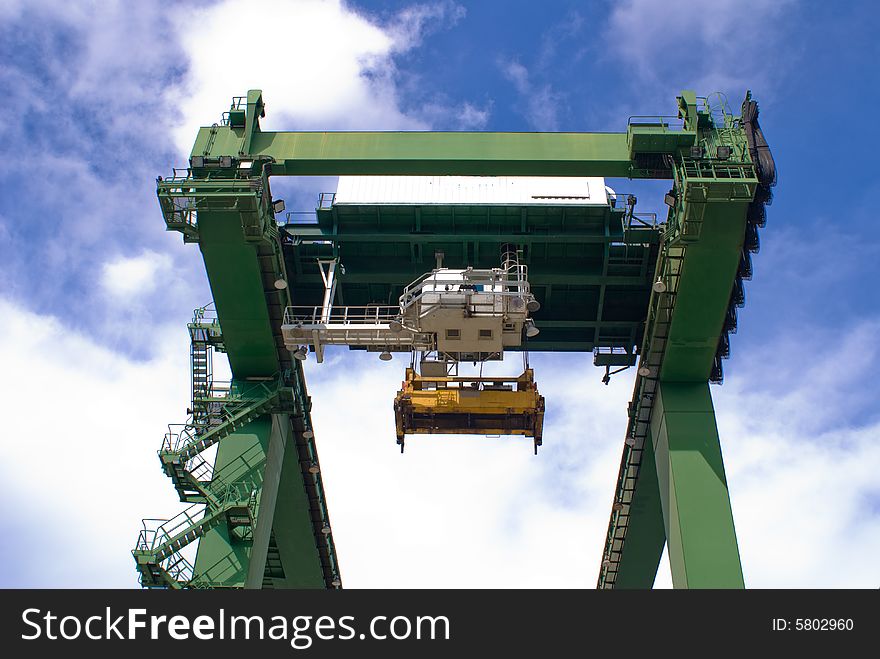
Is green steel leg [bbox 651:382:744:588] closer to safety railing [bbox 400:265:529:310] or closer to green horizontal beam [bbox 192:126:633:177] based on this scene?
safety railing [bbox 400:265:529:310]

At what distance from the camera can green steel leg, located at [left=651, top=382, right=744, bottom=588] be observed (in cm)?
2409

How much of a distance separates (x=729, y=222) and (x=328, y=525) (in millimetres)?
16816

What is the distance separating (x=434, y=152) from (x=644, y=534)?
584 inches

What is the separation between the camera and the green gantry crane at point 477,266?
945 inches

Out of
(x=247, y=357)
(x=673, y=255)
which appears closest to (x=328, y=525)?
(x=247, y=357)

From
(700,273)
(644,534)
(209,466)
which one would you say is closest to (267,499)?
(209,466)

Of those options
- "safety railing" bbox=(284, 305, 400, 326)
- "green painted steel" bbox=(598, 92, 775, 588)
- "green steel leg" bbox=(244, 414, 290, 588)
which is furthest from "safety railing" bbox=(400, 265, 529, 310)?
"green steel leg" bbox=(244, 414, 290, 588)

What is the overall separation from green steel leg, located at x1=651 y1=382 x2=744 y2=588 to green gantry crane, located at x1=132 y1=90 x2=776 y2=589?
40 millimetres

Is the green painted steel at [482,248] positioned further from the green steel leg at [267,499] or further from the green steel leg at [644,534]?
the green steel leg at [644,534]

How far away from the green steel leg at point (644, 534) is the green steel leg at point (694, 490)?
2.41m
